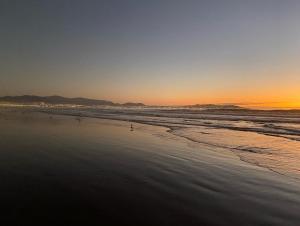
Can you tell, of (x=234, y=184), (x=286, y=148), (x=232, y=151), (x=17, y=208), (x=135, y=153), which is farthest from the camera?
(x=286, y=148)

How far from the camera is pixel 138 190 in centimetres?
752

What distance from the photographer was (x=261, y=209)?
259 inches

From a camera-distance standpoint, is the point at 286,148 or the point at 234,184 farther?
the point at 286,148

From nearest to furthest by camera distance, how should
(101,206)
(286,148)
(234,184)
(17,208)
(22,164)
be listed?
1. (17,208)
2. (101,206)
3. (234,184)
4. (22,164)
5. (286,148)

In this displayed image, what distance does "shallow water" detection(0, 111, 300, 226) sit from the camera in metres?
5.75

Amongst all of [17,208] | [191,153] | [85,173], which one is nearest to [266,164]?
[191,153]

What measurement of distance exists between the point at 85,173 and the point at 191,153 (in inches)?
245

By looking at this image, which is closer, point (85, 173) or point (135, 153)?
point (85, 173)

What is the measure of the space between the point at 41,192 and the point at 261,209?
15.3 feet

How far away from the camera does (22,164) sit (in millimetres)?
9539

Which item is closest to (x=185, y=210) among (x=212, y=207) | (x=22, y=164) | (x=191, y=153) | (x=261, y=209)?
(x=212, y=207)

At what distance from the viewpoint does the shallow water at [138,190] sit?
5746 millimetres

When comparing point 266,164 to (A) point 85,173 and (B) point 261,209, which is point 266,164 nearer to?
(B) point 261,209

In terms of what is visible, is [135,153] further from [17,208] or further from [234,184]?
[17,208]
